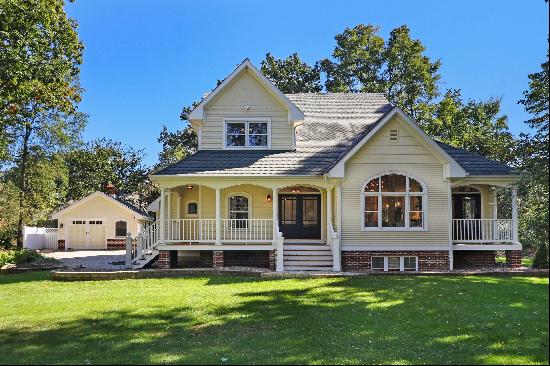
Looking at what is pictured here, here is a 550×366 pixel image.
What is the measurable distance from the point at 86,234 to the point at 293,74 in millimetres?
19641

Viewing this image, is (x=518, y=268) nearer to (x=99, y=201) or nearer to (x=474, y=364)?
(x=474, y=364)

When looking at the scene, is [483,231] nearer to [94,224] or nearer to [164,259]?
[164,259]

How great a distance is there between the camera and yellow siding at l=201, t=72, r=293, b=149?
795 inches

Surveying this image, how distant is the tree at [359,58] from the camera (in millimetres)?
36031

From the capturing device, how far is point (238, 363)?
6.98 metres

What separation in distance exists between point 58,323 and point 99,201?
28104 mm

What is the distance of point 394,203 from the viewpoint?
60.4ft

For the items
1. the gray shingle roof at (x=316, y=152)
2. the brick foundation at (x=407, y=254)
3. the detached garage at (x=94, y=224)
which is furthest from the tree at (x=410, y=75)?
the detached garage at (x=94, y=224)

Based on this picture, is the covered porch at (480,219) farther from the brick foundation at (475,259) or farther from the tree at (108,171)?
the tree at (108,171)

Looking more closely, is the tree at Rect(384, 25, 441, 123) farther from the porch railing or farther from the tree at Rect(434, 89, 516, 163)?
the porch railing

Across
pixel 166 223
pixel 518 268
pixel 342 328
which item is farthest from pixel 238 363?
pixel 518 268

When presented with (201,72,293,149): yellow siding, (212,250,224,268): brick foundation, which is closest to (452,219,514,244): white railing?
(201,72,293,149): yellow siding

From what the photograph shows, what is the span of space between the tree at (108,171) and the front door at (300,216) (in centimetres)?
3185

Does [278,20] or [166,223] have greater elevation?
[278,20]
